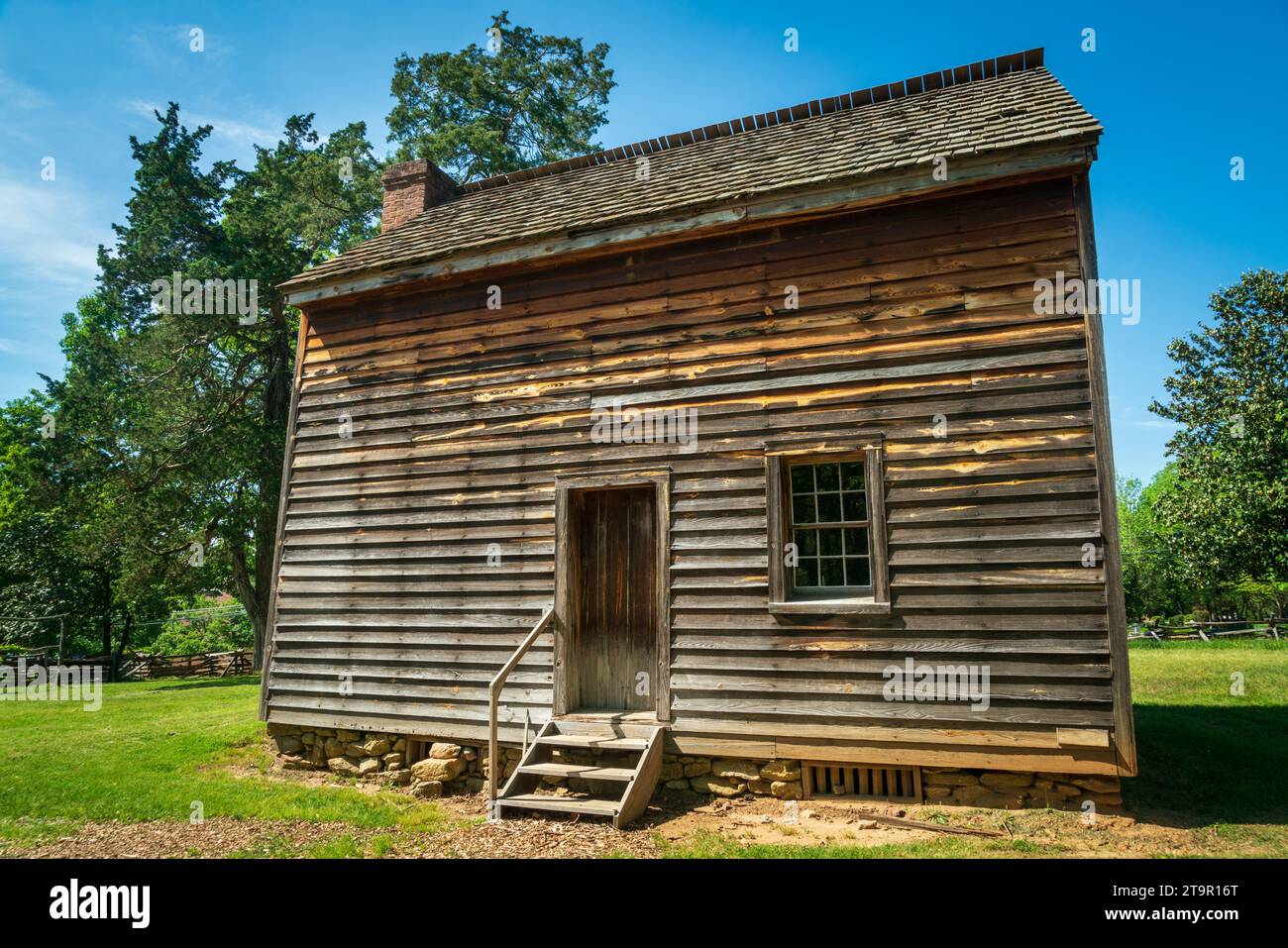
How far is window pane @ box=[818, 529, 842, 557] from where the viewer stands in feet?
26.1

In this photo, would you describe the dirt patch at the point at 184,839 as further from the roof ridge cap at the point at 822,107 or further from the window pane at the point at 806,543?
the roof ridge cap at the point at 822,107

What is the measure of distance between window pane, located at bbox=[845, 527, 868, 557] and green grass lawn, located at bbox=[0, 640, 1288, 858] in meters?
2.79

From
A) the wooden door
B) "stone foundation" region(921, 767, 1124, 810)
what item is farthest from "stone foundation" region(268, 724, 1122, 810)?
the wooden door

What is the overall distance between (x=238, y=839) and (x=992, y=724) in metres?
6.45

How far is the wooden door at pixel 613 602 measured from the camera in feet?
26.2

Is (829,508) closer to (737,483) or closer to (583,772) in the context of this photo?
(737,483)

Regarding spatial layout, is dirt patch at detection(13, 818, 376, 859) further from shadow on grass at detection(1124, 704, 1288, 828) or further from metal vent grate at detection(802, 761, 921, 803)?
shadow on grass at detection(1124, 704, 1288, 828)

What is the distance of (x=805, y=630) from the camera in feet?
22.9

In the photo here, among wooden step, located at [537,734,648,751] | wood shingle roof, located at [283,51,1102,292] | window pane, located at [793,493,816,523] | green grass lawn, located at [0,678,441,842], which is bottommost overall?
green grass lawn, located at [0,678,441,842]

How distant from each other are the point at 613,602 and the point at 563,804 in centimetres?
231

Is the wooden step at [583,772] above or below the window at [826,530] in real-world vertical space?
below

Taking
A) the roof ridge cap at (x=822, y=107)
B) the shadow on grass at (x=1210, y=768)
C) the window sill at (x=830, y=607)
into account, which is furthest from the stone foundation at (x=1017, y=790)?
the roof ridge cap at (x=822, y=107)

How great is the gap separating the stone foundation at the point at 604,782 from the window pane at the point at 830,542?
7.40 ft

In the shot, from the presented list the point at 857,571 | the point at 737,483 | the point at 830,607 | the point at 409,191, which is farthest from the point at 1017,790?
the point at 409,191
